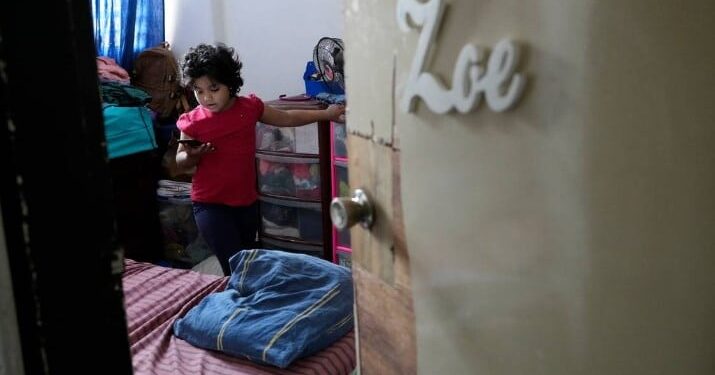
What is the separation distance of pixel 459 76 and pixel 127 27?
304cm

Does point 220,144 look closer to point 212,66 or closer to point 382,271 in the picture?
point 212,66

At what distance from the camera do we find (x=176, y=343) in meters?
1.74

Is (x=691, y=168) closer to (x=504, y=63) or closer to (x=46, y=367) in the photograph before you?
(x=504, y=63)

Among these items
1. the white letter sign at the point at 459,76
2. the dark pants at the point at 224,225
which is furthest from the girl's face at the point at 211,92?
the white letter sign at the point at 459,76

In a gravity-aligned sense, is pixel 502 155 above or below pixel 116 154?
above

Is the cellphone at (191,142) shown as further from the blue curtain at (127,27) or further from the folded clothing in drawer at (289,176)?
the blue curtain at (127,27)

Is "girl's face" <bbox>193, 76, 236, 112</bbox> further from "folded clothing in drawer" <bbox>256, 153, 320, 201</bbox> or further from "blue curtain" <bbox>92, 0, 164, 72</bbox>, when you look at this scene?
"blue curtain" <bbox>92, 0, 164, 72</bbox>

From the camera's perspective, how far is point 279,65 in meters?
3.27

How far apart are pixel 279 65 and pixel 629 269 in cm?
285

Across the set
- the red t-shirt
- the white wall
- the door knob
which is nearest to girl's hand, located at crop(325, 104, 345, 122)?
the red t-shirt

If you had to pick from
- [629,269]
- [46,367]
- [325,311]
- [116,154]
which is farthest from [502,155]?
[116,154]

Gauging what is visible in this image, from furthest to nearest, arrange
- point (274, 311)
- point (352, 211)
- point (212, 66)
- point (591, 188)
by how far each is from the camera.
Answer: point (212, 66), point (274, 311), point (352, 211), point (591, 188)

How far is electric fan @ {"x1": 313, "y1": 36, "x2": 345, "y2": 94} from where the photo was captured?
2682 mm

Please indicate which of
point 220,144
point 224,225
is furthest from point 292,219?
point 220,144
